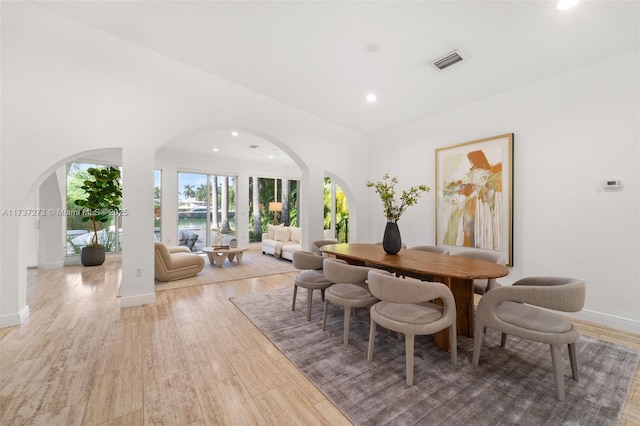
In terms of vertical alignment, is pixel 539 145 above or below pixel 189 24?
below

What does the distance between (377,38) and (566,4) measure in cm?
160

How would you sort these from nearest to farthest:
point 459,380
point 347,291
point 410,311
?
point 459,380 < point 410,311 < point 347,291

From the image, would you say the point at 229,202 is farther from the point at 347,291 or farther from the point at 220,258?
the point at 347,291

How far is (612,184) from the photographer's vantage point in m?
2.74

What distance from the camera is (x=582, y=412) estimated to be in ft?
5.15

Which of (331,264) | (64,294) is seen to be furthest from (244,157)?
(331,264)

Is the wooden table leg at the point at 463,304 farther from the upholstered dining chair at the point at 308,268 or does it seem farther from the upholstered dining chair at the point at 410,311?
the upholstered dining chair at the point at 308,268

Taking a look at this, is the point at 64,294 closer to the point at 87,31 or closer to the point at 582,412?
the point at 87,31

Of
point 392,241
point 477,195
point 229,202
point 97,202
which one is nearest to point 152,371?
point 392,241

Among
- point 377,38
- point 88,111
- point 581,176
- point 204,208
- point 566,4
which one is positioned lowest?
point 204,208

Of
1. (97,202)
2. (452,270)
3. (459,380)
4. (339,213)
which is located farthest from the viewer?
(339,213)

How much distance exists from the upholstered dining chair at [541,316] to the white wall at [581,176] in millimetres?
1573

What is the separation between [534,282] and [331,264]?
5.63 ft

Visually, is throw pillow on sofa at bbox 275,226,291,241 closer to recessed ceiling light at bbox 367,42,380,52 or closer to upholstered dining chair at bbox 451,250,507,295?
Result: upholstered dining chair at bbox 451,250,507,295
